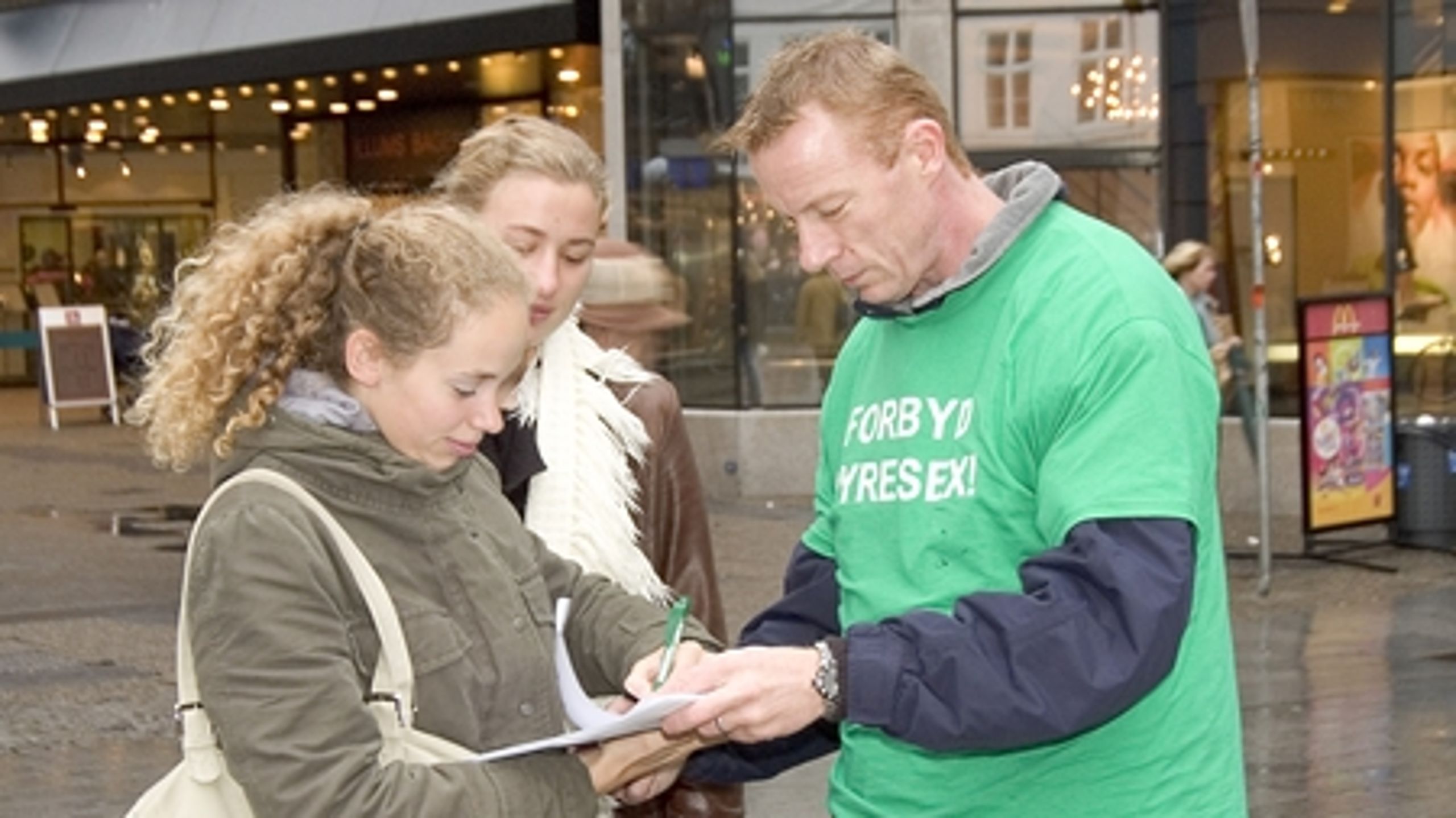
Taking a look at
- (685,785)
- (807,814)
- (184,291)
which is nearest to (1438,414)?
(807,814)

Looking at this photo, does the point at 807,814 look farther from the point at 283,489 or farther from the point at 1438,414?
the point at 1438,414

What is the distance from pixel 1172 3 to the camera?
55.0ft

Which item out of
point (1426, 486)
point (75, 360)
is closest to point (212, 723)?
point (1426, 486)

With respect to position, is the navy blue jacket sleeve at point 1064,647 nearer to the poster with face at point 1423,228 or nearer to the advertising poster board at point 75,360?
the poster with face at point 1423,228

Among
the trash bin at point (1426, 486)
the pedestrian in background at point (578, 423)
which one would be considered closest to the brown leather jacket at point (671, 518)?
the pedestrian in background at point (578, 423)

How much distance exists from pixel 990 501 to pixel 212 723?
102cm

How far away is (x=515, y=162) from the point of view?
379cm

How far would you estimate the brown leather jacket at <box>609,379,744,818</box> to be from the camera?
4.00 meters

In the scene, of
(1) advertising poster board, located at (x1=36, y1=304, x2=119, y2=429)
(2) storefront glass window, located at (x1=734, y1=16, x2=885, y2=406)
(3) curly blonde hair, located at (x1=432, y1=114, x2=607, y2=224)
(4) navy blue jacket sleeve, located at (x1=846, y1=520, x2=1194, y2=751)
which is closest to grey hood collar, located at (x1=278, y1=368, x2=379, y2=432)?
(4) navy blue jacket sleeve, located at (x1=846, y1=520, x2=1194, y2=751)

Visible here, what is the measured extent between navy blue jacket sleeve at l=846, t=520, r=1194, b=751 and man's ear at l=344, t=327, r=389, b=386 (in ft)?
2.51

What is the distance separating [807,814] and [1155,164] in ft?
33.4

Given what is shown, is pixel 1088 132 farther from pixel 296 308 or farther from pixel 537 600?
pixel 296 308

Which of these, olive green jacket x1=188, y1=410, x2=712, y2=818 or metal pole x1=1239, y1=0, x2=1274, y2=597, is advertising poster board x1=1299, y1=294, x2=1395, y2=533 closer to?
metal pole x1=1239, y1=0, x2=1274, y2=597

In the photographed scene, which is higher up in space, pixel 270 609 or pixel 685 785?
pixel 270 609
